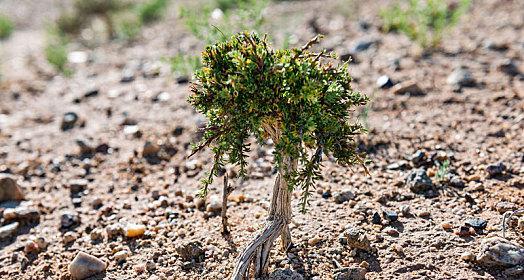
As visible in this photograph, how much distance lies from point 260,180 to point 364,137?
1043 mm

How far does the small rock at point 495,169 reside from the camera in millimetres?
4227

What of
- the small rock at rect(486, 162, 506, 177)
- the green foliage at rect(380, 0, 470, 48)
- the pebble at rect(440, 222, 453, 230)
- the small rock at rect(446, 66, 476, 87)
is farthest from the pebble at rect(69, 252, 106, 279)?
the green foliage at rect(380, 0, 470, 48)

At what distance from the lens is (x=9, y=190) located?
4805 mm

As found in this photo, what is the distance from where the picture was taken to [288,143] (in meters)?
2.93

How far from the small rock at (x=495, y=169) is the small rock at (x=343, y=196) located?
993 mm

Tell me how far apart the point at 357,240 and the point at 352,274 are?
0.27 m

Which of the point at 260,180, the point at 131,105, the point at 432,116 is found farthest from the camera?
the point at 131,105

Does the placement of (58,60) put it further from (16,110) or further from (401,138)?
(401,138)

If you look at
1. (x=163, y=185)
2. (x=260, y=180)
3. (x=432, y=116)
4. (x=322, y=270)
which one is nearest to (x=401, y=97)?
(x=432, y=116)

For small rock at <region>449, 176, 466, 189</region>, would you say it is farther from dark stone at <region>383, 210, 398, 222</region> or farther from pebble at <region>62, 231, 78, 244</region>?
pebble at <region>62, 231, 78, 244</region>

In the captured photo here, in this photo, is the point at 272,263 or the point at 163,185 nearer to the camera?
the point at 272,263

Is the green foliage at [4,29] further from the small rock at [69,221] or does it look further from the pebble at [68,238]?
the pebble at [68,238]

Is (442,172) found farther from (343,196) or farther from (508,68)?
(508,68)

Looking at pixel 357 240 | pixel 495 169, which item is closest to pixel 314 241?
pixel 357 240
